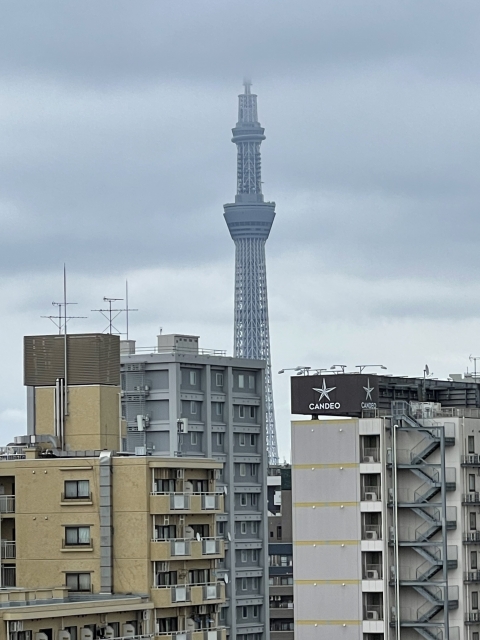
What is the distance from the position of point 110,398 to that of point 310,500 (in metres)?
24.0

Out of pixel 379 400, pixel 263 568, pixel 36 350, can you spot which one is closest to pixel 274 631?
pixel 263 568

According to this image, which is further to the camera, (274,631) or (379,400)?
(274,631)

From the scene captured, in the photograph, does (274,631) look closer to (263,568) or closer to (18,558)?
(263,568)

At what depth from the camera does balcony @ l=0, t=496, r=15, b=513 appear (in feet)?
309

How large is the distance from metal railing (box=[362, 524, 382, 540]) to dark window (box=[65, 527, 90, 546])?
26.4 metres

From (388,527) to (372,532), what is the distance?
1059 millimetres

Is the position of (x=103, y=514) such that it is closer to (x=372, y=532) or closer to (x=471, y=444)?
(x=372, y=532)

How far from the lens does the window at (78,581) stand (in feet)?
298

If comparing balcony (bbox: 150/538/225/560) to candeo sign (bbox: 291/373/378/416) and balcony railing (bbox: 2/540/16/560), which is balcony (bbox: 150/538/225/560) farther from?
candeo sign (bbox: 291/373/378/416)

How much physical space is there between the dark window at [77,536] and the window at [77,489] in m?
1.58

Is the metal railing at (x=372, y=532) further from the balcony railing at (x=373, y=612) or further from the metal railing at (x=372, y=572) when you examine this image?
the balcony railing at (x=373, y=612)

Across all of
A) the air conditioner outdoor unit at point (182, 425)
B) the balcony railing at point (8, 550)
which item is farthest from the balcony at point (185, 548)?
the air conditioner outdoor unit at point (182, 425)

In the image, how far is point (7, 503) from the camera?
3716 inches

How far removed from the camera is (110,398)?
9512 centimetres
